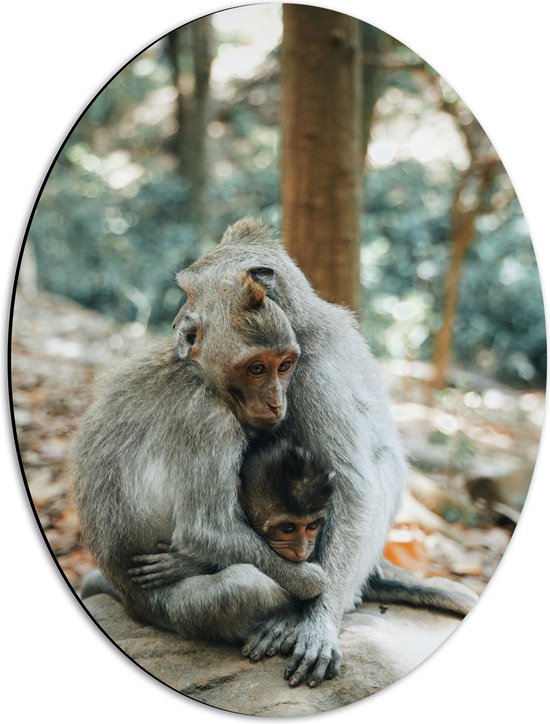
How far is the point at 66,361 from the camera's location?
257cm

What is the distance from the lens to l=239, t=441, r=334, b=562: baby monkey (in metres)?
2.43

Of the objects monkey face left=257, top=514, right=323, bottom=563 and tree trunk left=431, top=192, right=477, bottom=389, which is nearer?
monkey face left=257, top=514, right=323, bottom=563

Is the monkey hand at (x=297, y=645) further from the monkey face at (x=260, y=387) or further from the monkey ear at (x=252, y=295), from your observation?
the monkey ear at (x=252, y=295)

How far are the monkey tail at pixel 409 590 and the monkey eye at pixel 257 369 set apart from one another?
102cm

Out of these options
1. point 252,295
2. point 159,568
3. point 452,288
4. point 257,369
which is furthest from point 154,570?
point 452,288

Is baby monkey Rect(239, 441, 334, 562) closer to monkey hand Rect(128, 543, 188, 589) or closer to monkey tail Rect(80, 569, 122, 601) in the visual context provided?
monkey hand Rect(128, 543, 188, 589)

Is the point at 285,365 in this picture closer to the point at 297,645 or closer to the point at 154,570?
the point at 154,570

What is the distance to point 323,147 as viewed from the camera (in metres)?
2.77

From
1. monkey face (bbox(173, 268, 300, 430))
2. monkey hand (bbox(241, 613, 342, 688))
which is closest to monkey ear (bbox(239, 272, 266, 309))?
monkey face (bbox(173, 268, 300, 430))

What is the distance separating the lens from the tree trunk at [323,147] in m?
2.70

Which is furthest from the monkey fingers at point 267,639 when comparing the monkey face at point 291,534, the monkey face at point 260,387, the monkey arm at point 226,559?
the monkey face at point 260,387

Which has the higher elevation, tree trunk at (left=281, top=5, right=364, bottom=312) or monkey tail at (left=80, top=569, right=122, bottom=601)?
tree trunk at (left=281, top=5, right=364, bottom=312)

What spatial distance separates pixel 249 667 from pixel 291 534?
0.50m

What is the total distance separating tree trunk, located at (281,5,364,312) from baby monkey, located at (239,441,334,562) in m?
0.63
